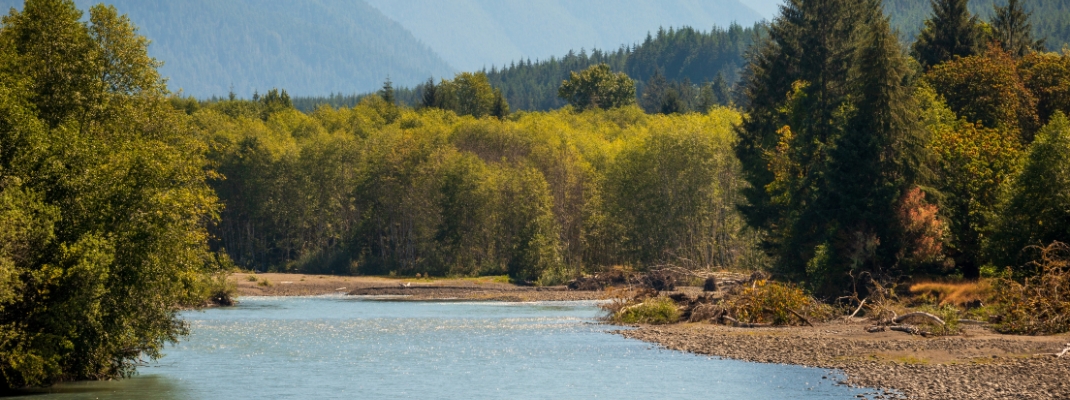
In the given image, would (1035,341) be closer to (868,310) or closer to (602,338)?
(868,310)

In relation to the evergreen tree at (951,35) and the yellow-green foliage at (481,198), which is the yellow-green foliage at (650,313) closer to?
the evergreen tree at (951,35)

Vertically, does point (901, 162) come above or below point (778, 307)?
above

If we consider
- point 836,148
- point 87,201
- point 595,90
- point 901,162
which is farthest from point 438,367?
point 595,90

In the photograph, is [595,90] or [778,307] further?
[595,90]

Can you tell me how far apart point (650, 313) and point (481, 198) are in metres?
55.3

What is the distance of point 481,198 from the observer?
114 m

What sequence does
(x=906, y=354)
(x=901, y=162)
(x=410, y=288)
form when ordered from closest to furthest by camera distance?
(x=906, y=354) < (x=901, y=162) < (x=410, y=288)

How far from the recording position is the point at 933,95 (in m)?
66.8

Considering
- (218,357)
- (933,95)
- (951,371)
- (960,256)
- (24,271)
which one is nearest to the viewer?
(24,271)

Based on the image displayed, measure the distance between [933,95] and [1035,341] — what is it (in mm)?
30156

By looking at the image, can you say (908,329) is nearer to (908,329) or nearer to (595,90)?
(908,329)

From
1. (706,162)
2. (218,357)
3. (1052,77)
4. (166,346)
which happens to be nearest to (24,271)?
(218,357)

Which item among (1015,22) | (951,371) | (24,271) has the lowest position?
(951,371)

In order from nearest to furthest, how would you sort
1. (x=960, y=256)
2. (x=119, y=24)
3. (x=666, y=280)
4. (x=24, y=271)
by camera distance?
1. (x=24, y=271)
2. (x=119, y=24)
3. (x=960, y=256)
4. (x=666, y=280)
